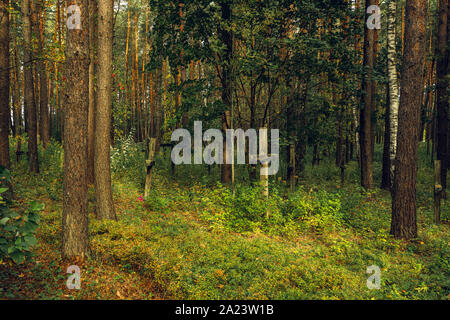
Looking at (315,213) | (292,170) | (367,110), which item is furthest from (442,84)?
(315,213)

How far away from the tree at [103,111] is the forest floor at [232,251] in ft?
2.22

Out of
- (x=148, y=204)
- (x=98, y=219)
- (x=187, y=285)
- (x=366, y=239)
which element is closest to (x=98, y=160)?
(x=98, y=219)

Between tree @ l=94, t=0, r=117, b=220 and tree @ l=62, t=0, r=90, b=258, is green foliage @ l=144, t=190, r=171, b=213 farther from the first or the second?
tree @ l=62, t=0, r=90, b=258

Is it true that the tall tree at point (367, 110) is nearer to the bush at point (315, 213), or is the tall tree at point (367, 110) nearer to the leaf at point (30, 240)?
the bush at point (315, 213)

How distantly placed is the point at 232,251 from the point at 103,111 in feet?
15.5

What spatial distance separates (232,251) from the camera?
6164 millimetres

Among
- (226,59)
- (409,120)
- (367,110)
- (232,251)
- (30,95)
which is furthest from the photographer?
(367,110)

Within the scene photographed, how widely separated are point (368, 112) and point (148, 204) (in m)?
10.2

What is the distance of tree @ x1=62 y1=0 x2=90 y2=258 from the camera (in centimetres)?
498

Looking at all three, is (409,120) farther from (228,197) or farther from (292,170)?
(228,197)

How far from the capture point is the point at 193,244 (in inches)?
248

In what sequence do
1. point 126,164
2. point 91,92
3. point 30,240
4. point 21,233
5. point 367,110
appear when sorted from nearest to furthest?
point 30,240 < point 21,233 < point 91,92 < point 367,110 < point 126,164

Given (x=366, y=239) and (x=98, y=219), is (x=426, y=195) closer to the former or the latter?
(x=366, y=239)
